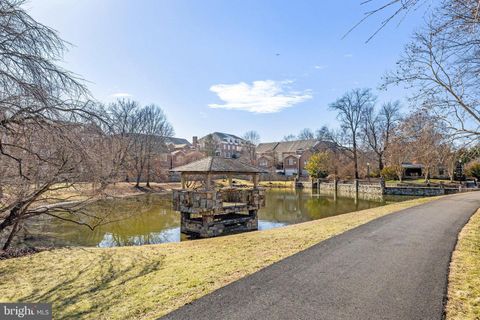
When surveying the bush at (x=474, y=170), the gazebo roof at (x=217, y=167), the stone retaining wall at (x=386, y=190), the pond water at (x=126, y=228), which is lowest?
the pond water at (x=126, y=228)

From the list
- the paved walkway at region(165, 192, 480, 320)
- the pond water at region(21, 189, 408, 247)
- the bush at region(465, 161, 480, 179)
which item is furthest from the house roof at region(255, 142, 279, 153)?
the paved walkway at region(165, 192, 480, 320)

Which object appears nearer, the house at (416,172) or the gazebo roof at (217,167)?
the gazebo roof at (217,167)

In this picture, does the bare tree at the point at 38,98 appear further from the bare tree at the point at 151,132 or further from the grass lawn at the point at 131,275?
the bare tree at the point at 151,132

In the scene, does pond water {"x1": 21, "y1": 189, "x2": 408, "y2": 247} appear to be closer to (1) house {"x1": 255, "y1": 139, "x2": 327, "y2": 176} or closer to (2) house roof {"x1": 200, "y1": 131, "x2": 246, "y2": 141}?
(1) house {"x1": 255, "y1": 139, "x2": 327, "y2": 176}

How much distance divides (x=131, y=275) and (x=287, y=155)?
192 feet

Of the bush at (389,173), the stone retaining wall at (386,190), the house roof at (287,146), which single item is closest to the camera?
the stone retaining wall at (386,190)

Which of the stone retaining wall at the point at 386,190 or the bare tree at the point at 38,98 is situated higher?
the bare tree at the point at 38,98

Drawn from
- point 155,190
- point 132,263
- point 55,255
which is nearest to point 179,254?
point 132,263

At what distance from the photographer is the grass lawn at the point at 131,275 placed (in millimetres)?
4359

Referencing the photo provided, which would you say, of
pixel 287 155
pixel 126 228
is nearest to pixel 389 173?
pixel 287 155

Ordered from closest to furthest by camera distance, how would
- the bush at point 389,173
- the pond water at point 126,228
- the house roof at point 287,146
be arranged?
1. the pond water at point 126,228
2. the bush at point 389,173
3. the house roof at point 287,146

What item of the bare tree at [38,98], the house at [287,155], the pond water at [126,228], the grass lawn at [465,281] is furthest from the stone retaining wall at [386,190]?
the bare tree at [38,98]

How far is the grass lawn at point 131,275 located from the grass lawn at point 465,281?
9.50 feet

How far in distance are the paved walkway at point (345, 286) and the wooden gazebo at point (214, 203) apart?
278 inches
